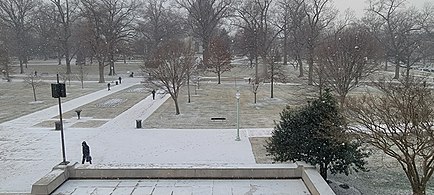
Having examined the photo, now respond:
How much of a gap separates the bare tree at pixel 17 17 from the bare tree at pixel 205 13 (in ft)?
96.3

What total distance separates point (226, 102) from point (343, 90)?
13.7 meters

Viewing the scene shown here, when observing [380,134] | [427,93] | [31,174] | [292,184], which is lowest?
[31,174]

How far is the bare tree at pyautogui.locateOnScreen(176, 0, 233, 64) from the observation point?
68812 millimetres

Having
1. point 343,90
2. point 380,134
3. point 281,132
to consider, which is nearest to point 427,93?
point 380,134

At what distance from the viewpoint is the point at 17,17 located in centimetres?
7244

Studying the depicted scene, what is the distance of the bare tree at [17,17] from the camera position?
2726 inches

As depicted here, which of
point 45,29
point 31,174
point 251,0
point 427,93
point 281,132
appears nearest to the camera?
point 427,93

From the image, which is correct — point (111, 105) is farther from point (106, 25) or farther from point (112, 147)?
point (106, 25)

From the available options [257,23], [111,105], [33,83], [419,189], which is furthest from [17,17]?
[419,189]

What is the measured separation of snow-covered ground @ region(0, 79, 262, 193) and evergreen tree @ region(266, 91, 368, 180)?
4.64 m

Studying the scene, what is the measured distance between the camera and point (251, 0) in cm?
6003

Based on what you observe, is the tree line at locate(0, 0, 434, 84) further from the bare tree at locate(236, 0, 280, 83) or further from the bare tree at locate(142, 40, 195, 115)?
the bare tree at locate(142, 40, 195, 115)

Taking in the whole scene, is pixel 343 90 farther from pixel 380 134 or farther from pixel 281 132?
pixel 380 134

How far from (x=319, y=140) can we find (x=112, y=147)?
11.6 metres
